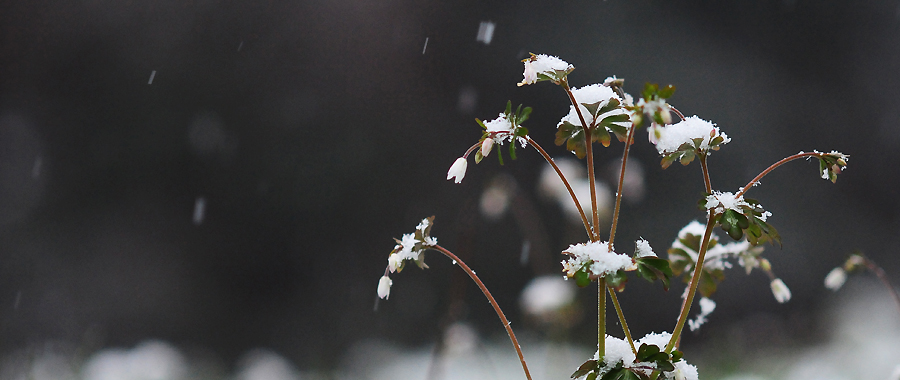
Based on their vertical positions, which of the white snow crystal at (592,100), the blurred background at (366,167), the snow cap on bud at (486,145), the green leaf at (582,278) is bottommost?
the green leaf at (582,278)

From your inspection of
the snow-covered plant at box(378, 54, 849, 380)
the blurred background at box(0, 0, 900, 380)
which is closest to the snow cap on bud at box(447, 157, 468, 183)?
the snow-covered plant at box(378, 54, 849, 380)

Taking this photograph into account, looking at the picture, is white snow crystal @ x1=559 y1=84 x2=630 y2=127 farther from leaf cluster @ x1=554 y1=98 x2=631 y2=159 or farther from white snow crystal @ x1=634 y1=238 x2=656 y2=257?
white snow crystal @ x1=634 y1=238 x2=656 y2=257

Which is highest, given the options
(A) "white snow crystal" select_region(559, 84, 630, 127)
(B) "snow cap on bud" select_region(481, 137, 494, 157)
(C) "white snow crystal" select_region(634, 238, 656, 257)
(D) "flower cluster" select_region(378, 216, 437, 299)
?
(A) "white snow crystal" select_region(559, 84, 630, 127)

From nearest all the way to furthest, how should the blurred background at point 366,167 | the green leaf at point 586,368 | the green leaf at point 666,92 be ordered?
the green leaf at point 666,92
the green leaf at point 586,368
the blurred background at point 366,167

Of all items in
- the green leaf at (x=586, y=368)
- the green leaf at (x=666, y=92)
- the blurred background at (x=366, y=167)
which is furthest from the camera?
the blurred background at (x=366, y=167)

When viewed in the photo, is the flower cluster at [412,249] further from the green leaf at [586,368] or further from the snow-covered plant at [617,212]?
the green leaf at [586,368]

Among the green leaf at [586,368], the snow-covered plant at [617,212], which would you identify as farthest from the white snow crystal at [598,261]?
the green leaf at [586,368]
